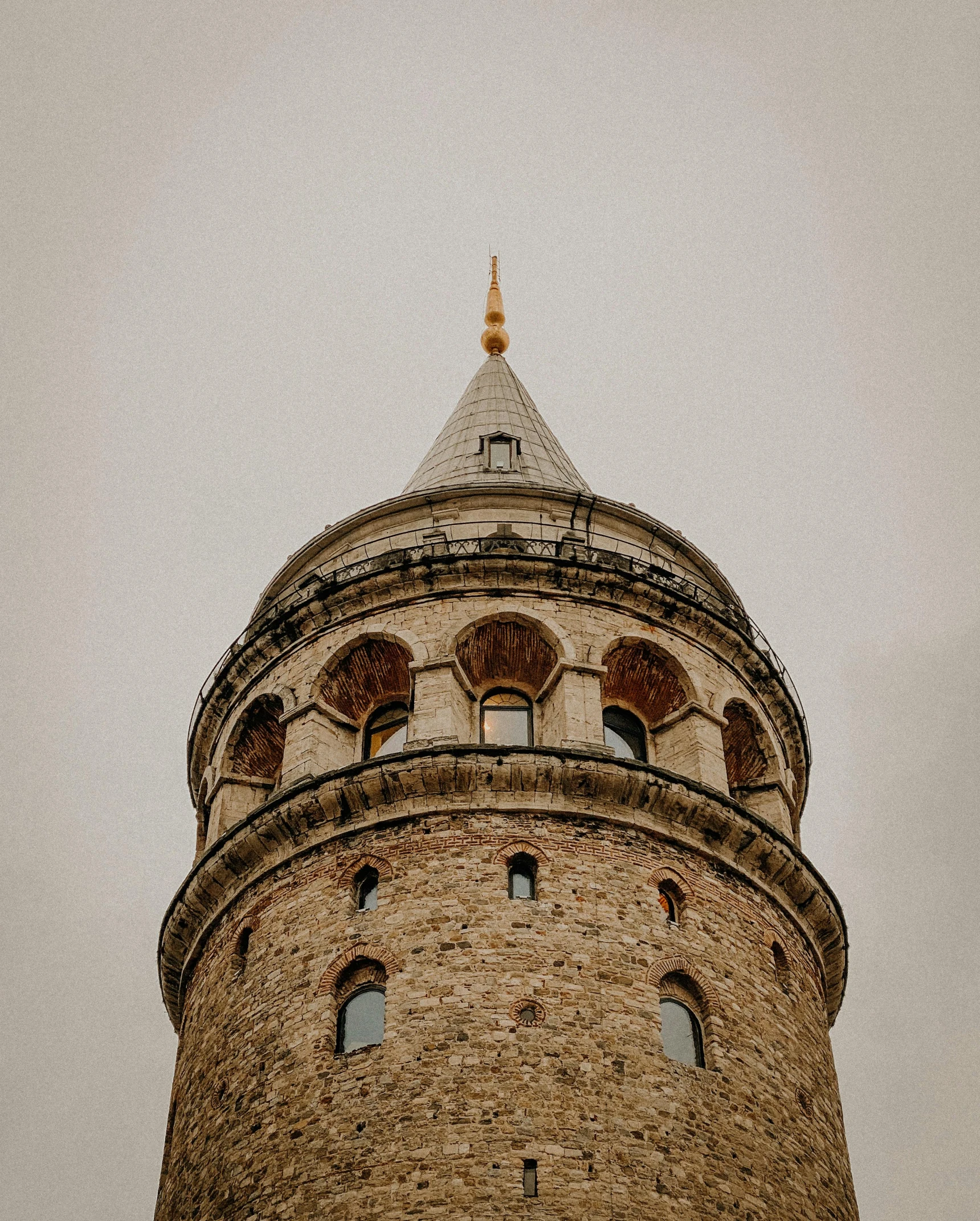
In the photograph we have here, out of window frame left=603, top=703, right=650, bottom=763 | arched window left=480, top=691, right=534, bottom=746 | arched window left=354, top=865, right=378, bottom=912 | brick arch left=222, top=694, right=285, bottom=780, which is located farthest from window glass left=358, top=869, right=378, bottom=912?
window frame left=603, top=703, right=650, bottom=763

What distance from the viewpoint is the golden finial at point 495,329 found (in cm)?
4469

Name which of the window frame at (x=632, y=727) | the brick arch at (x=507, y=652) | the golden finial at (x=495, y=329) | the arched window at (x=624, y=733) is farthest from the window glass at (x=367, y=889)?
the golden finial at (x=495, y=329)

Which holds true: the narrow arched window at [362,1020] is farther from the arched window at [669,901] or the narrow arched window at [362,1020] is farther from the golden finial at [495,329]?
the golden finial at [495,329]

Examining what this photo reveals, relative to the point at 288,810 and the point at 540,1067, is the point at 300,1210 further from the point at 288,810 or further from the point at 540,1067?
the point at 288,810

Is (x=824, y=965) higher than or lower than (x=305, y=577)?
lower

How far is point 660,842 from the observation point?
1023 inches

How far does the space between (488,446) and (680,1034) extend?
663 inches

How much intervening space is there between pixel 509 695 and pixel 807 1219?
10.4 metres

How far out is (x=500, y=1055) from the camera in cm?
2211

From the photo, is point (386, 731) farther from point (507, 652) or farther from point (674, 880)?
point (674, 880)

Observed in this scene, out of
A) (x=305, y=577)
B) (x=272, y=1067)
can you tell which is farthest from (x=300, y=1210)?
(x=305, y=577)

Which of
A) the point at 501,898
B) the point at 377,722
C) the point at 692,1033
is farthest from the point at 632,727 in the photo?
the point at 692,1033

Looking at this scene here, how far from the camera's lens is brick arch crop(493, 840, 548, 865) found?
24844 mm

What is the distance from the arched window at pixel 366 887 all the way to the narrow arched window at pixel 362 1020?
5.19ft
